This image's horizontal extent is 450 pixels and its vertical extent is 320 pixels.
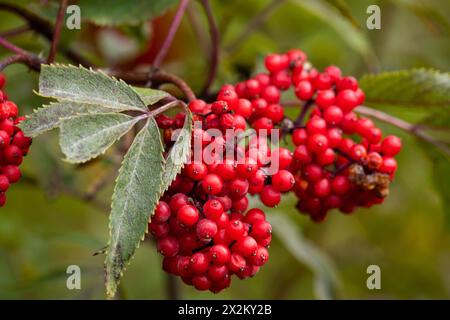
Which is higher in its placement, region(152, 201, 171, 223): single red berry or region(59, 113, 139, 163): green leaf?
region(59, 113, 139, 163): green leaf

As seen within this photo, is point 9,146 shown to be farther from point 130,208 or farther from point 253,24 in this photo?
point 253,24

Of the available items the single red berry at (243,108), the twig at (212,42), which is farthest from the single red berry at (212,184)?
the twig at (212,42)

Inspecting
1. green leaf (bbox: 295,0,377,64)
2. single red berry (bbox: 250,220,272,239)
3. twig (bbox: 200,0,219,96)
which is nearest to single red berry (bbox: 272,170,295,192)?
single red berry (bbox: 250,220,272,239)

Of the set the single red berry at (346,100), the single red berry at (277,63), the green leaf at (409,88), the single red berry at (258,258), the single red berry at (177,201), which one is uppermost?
the single red berry at (277,63)

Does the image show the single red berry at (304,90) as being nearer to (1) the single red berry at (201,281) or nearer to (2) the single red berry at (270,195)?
(2) the single red berry at (270,195)

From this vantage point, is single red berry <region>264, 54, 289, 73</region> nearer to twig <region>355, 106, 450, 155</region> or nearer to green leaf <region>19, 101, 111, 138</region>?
twig <region>355, 106, 450, 155</region>

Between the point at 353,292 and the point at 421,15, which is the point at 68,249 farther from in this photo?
the point at 421,15

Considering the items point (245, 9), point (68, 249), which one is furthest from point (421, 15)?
point (68, 249)
